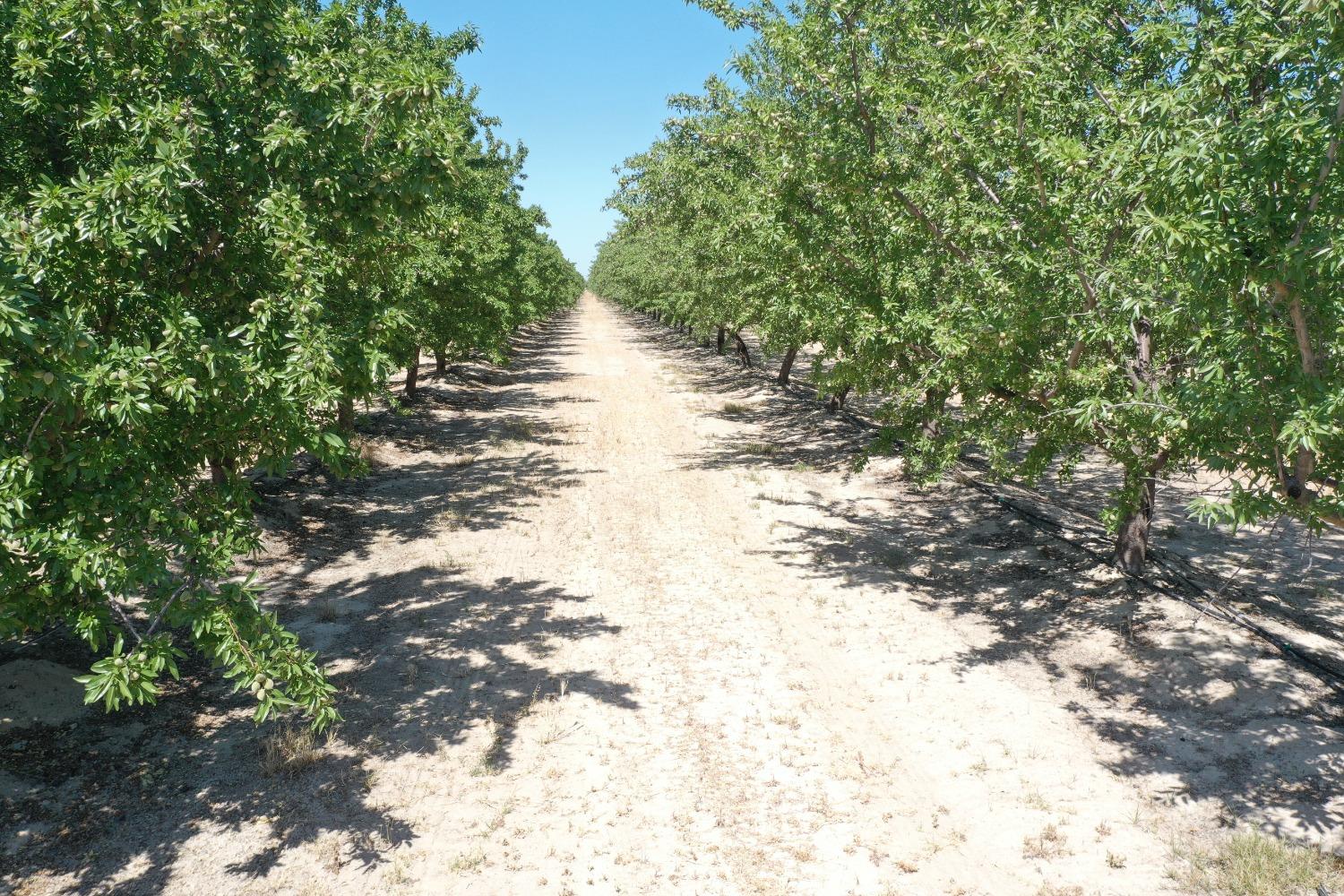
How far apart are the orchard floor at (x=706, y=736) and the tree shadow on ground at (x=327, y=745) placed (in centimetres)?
3

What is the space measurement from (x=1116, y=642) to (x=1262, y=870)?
3.84m

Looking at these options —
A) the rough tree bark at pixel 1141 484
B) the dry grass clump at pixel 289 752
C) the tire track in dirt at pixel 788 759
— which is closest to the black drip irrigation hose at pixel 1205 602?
the rough tree bark at pixel 1141 484

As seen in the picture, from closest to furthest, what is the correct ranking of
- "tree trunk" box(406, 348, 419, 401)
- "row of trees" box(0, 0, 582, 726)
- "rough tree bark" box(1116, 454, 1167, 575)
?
1. "row of trees" box(0, 0, 582, 726)
2. "rough tree bark" box(1116, 454, 1167, 575)
3. "tree trunk" box(406, 348, 419, 401)

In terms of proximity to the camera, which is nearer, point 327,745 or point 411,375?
point 327,745

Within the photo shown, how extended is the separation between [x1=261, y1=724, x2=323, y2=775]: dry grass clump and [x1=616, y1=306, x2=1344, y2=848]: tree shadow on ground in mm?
6842

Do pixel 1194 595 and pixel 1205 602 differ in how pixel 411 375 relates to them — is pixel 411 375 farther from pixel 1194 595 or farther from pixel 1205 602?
pixel 1205 602

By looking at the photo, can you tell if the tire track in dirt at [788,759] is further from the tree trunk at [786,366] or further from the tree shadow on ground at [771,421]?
the tree trunk at [786,366]

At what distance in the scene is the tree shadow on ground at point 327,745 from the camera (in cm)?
605

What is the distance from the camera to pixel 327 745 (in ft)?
23.9

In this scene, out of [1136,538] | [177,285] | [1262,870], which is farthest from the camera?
[1136,538]

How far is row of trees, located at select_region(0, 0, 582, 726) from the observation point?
4.57 metres

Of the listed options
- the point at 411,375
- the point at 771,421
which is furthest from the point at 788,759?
the point at 411,375

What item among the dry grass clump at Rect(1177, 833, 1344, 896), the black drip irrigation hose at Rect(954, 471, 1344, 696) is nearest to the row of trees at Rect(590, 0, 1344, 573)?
the black drip irrigation hose at Rect(954, 471, 1344, 696)

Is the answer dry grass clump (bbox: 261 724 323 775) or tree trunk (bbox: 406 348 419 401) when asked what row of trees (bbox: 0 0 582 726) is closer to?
dry grass clump (bbox: 261 724 323 775)
